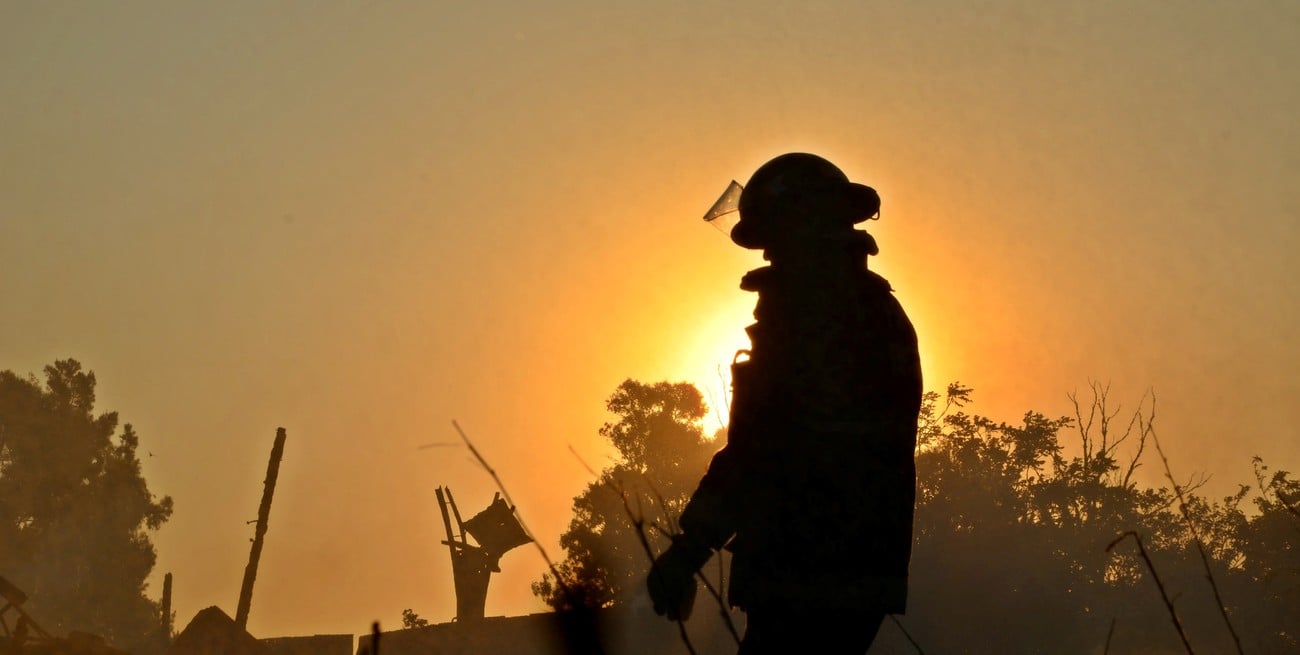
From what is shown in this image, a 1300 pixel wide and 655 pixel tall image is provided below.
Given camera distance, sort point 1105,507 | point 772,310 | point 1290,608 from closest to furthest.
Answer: point 772,310 → point 1290,608 → point 1105,507

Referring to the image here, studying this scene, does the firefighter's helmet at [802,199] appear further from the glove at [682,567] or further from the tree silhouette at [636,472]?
the tree silhouette at [636,472]

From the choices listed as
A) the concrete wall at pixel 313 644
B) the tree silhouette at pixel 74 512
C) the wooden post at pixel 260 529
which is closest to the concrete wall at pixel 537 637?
the concrete wall at pixel 313 644

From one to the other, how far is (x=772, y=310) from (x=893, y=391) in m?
0.44

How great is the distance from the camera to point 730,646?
3284 centimetres

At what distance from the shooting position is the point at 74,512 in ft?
192

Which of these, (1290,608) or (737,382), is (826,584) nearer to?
(737,382)

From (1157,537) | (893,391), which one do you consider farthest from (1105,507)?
(893,391)

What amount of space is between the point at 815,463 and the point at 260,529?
109 feet

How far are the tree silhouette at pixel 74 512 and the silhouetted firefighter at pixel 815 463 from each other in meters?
59.7

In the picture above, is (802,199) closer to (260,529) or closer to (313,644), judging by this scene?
(313,644)

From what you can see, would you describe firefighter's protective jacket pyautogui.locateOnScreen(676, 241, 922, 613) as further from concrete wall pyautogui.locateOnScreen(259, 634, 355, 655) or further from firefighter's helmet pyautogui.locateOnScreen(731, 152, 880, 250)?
concrete wall pyautogui.locateOnScreen(259, 634, 355, 655)

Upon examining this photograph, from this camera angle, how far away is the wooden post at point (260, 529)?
33156 millimetres

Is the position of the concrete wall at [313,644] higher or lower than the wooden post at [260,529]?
lower

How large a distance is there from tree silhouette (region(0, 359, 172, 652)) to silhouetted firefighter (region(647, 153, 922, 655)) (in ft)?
196
